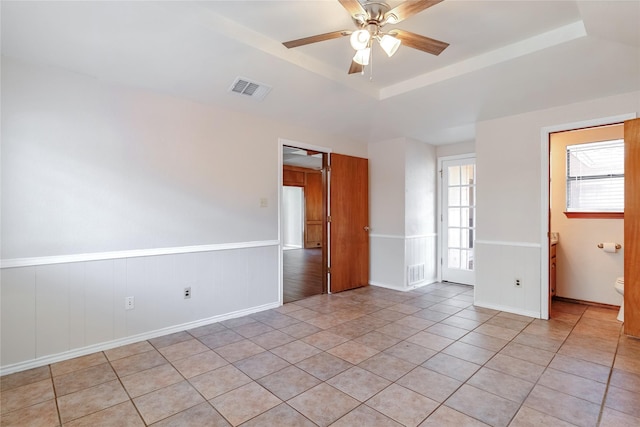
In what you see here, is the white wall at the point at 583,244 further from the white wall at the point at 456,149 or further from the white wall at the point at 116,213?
the white wall at the point at 116,213

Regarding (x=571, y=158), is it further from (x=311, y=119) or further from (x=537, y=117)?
(x=311, y=119)

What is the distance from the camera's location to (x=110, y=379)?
2.29m

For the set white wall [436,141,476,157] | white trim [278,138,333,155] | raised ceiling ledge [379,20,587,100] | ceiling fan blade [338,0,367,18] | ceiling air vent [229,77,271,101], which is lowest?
white trim [278,138,333,155]

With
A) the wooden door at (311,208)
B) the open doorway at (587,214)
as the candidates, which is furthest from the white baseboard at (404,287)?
the wooden door at (311,208)

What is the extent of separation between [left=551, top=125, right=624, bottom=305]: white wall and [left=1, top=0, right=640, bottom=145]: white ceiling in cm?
110

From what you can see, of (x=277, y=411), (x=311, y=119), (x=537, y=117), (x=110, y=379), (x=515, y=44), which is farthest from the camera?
(x=311, y=119)

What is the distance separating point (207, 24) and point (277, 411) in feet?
8.94

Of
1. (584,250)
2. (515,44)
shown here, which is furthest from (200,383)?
(584,250)

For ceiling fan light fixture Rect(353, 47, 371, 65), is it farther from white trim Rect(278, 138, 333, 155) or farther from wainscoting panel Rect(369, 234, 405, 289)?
wainscoting panel Rect(369, 234, 405, 289)

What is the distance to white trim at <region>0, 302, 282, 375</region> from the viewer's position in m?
2.41

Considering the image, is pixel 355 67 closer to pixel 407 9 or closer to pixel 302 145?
pixel 407 9

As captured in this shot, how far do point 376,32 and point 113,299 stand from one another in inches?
119

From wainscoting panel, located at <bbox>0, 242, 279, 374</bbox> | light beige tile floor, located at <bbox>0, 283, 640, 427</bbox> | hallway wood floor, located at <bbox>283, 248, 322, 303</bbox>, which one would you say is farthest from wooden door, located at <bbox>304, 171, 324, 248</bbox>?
light beige tile floor, located at <bbox>0, 283, 640, 427</bbox>

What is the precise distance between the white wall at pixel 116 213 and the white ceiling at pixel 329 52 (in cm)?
27
